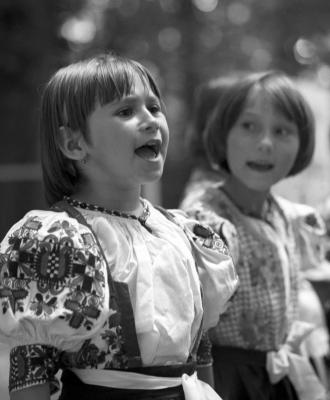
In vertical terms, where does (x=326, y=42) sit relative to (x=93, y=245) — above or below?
below

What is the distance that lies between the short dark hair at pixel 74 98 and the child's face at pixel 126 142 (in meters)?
0.02

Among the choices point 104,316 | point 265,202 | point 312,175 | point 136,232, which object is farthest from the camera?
point 312,175

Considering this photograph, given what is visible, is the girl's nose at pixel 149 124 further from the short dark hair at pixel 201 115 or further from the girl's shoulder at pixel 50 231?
the short dark hair at pixel 201 115

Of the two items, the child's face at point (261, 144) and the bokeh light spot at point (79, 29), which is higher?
the child's face at point (261, 144)

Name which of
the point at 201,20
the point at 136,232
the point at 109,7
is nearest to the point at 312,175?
the point at 136,232

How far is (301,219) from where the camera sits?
3387 millimetres

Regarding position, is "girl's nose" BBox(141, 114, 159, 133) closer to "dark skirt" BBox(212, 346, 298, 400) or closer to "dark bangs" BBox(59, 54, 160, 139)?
"dark bangs" BBox(59, 54, 160, 139)

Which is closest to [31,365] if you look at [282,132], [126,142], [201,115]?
[126,142]

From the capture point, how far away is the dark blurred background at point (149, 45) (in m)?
11.6

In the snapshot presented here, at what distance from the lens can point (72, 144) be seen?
2.34m

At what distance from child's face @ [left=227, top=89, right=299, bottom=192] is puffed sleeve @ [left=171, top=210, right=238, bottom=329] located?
67cm

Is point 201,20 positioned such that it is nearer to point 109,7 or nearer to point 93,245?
point 109,7

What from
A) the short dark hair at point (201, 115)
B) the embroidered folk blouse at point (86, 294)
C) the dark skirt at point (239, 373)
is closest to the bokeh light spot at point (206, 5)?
the short dark hair at point (201, 115)

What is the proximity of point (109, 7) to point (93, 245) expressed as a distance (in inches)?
524
